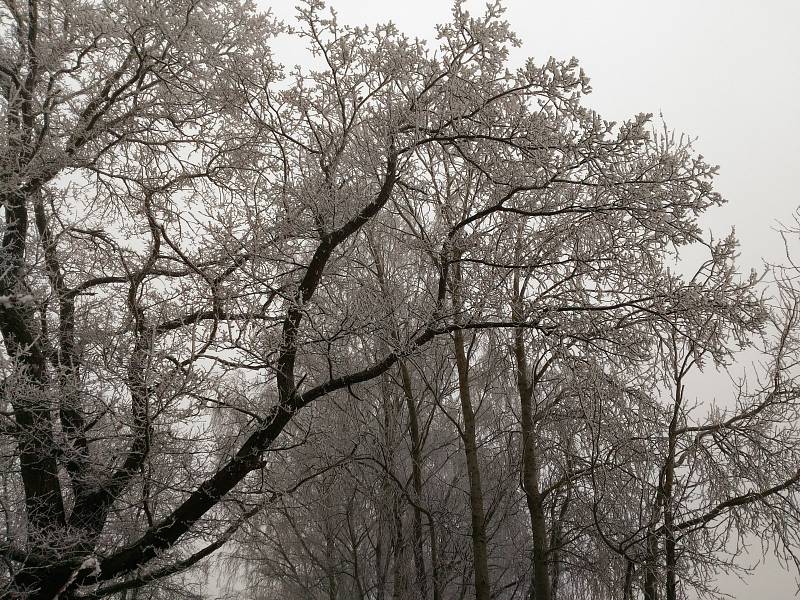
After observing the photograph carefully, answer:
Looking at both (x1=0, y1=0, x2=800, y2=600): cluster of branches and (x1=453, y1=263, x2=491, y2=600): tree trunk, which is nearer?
(x1=0, y1=0, x2=800, y2=600): cluster of branches

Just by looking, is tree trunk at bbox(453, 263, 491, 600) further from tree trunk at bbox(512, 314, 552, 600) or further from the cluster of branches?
tree trunk at bbox(512, 314, 552, 600)

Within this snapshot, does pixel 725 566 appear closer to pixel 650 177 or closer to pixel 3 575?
pixel 650 177

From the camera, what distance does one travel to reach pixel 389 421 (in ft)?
31.6

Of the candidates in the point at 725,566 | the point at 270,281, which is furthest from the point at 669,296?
the point at 725,566

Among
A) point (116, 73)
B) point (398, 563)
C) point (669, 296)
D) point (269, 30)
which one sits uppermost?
point (269, 30)

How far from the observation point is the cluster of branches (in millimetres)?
5445

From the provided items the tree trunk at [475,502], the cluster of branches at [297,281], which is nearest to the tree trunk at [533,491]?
the cluster of branches at [297,281]

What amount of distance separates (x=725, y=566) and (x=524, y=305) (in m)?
4.17

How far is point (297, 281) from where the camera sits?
6340 millimetres

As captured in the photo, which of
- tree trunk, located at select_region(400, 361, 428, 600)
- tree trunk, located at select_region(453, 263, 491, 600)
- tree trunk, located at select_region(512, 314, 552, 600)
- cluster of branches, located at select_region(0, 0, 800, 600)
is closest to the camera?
cluster of branches, located at select_region(0, 0, 800, 600)

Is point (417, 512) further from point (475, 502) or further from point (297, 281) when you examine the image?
point (297, 281)

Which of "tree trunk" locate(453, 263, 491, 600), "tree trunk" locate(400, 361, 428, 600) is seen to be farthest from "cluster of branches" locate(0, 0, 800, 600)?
"tree trunk" locate(400, 361, 428, 600)

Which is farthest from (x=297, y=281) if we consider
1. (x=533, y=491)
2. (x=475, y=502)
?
(x=533, y=491)

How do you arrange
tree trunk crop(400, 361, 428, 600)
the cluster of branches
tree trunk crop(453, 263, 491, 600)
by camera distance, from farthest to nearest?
tree trunk crop(400, 361, 428, 600), tree trunk crop(453, 263, 491, 600), the cluster of branches
